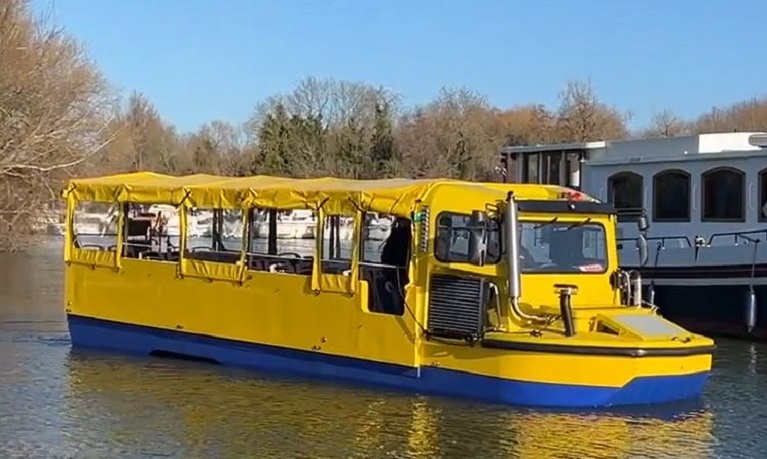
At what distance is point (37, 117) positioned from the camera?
3741 centimetres

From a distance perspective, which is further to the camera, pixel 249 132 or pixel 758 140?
pixel 249 132

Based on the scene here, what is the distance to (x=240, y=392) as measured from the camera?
597 inches

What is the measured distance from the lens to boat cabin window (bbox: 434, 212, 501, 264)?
47.0ft

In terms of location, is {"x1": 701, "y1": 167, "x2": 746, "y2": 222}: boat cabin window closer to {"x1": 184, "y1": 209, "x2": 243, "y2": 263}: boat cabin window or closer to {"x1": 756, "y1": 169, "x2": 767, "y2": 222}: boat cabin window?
{"x1": 756, "y1": 169, "x2": 767, "y2": 222}: boat cabin window

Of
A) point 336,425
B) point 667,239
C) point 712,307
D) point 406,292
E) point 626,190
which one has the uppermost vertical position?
point 626,190

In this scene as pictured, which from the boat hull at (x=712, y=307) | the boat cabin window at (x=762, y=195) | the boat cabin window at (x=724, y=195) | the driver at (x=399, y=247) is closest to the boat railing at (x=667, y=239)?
the boat cabin window at (x=724, y=195)

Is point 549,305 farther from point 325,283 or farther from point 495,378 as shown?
point 325,283

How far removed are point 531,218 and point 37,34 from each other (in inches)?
1223

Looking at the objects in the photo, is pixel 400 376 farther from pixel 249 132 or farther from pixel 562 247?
pixel 249 132

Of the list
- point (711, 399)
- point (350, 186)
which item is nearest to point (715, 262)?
point (711, 399)

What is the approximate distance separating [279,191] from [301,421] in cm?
395

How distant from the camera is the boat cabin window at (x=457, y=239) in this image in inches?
564

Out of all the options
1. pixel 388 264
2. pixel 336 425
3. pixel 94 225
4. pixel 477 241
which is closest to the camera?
pixel 336 425

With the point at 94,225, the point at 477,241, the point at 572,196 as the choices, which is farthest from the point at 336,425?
→ the point at 94,225
